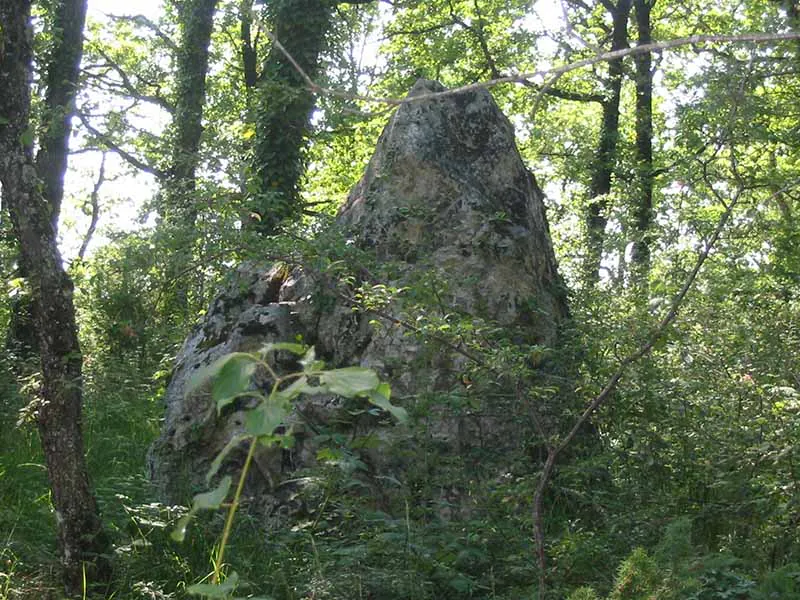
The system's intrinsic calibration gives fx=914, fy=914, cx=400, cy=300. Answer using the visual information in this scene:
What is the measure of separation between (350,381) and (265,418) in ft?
0.51

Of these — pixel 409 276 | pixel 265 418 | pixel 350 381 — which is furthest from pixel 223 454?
pixel 409 276

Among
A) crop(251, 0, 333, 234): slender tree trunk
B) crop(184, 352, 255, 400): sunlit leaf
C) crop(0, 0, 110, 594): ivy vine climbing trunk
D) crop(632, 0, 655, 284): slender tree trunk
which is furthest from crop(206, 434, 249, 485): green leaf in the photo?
crop(251, 0, 333, 234): slender tree trunk

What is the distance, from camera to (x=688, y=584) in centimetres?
337

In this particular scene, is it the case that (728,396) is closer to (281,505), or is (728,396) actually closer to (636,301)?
(636,301)

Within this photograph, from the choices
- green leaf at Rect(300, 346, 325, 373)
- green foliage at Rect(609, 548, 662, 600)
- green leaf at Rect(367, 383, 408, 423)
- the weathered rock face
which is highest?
the weathered rock face

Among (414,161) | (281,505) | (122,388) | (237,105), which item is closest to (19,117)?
(281,505)

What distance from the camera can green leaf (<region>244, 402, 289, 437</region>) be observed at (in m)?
1.48

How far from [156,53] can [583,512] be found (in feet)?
57.4

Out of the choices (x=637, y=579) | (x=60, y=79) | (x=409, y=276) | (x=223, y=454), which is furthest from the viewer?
(x=60, y=79)

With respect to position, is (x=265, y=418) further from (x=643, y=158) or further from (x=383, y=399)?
(x=643, y=158)

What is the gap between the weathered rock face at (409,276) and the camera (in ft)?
21.3

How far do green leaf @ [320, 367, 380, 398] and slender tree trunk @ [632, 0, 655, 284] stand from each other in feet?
23.0

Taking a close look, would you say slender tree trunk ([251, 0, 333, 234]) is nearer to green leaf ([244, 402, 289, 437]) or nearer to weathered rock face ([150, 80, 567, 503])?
weathered rock face ([150, 80, 567, 503])

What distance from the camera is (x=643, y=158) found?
15109 millimetres
